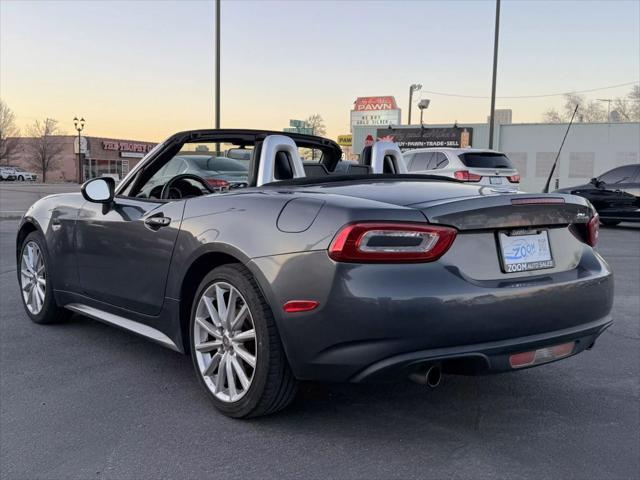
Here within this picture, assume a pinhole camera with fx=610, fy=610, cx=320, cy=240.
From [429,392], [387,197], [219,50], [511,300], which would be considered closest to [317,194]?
[387,197]

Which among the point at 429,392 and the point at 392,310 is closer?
the point at 392,310

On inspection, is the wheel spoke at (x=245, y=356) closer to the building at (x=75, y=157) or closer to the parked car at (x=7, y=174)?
the parked car at (x=7, y=174)

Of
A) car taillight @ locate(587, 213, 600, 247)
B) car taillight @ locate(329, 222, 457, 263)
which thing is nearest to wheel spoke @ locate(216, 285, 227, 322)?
car taillight @ locate(329, 222, 457, 263)

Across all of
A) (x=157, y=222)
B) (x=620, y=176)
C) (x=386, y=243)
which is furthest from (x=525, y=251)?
(x=620, y=176)

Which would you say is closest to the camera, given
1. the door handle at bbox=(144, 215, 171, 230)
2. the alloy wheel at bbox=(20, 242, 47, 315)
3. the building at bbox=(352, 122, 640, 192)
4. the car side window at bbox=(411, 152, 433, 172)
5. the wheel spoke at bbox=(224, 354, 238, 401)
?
the wheel spoke at bbox=(224, 354, 238, 401)

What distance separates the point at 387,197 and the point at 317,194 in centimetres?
34

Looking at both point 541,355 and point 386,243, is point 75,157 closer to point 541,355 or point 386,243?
point 386,243

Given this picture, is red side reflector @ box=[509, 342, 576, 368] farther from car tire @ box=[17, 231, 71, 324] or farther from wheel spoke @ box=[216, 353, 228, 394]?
car tire @ box=[17, 231, 71, 324]

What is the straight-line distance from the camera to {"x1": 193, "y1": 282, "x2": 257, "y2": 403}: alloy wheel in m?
3.02

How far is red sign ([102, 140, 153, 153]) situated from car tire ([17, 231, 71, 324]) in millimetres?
74522

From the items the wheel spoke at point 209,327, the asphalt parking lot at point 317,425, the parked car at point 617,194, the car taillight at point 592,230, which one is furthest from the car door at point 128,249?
the parked car at point 617,194

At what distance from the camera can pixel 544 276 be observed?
2873 mm

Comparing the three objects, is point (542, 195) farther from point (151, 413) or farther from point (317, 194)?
point (151, 413)

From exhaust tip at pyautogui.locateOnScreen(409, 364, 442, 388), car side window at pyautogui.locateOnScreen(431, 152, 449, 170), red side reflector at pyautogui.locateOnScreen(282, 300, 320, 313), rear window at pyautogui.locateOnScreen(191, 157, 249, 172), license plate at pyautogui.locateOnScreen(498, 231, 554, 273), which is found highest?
car side window at pyautogui.locateOnScreen(431, 152, 449, 170)
